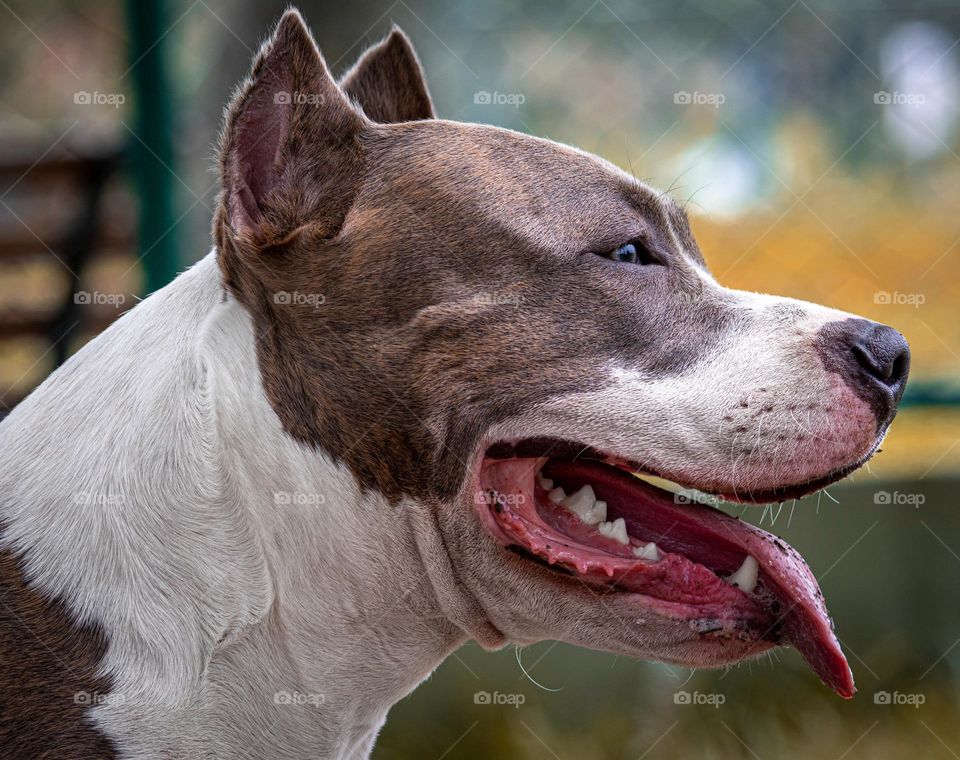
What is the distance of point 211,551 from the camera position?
2.00 meters

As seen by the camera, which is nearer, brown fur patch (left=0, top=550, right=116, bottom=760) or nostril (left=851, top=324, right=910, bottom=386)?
brown fur patch (left=0, top=550, right=116, bottom=760)

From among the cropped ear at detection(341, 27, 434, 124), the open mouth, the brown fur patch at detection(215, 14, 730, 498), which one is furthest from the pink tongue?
the cropped ear at detection(341, 27, 434, 124)

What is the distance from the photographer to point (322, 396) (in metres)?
2.10

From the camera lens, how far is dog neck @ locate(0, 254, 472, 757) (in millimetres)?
1961

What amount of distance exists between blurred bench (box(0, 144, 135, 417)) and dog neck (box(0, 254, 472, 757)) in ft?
7.17

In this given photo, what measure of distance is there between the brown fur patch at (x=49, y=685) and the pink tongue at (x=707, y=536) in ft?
3.10

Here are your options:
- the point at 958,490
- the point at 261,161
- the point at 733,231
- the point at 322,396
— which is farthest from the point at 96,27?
the point at 958,490

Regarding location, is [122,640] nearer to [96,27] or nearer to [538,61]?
[538,61]

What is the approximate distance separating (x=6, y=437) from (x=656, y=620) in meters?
1.36

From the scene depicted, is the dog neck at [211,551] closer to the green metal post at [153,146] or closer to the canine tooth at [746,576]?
the canine tooth at [746,576]

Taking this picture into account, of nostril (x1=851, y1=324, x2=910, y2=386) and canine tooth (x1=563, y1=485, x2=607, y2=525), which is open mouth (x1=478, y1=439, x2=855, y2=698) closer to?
canine tooth (x1=563, y1=485, x2=607, y2=525)

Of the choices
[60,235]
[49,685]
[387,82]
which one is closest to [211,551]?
[49,685]

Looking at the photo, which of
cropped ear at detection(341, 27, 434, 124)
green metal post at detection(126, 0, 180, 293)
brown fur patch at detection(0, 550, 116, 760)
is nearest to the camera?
brown fur patch at detection(0, 550, 116, 760)

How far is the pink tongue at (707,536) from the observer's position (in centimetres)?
214
